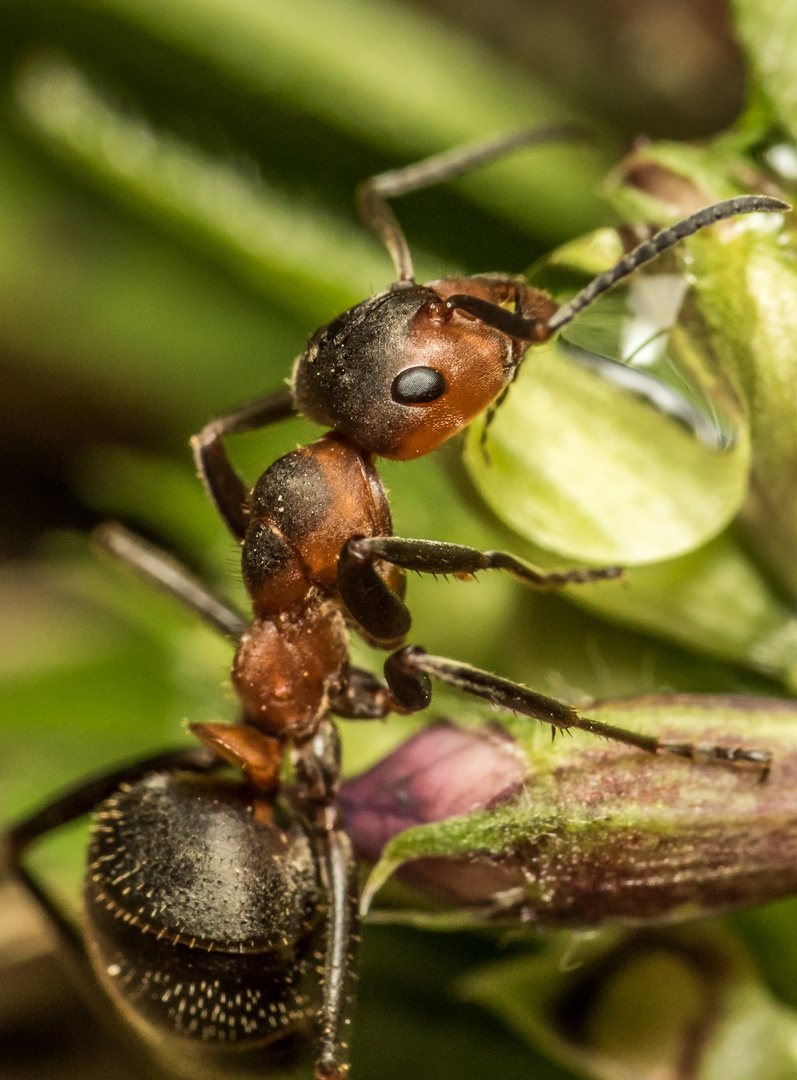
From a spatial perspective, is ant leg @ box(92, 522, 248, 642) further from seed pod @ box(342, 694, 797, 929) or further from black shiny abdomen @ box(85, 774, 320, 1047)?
seed pod @ box(342, 694, 797, 929)

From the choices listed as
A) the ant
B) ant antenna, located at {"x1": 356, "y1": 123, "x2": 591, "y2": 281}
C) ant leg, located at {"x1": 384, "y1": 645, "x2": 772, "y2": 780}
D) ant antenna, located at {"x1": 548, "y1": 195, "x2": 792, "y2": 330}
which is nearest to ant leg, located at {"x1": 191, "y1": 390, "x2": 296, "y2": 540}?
the ant

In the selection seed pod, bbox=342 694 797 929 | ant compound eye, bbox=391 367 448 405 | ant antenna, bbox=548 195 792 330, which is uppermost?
ant antenna, bbox=548 195 792 330

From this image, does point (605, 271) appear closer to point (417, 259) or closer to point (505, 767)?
point (505, 767)

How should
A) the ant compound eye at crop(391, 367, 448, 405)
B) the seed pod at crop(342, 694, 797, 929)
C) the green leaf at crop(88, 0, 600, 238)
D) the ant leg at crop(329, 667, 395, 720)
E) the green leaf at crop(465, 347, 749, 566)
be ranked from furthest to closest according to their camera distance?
the green leaf at crop(88, 0, 600, 238), the ant leg at crop(329, 667, 395, 720), the ant compound eye at crop(391, 367, 448, 405), the green leaf at crop(465, 347, 749, 566), the seed pod at crop(342, 694, 797, 929)

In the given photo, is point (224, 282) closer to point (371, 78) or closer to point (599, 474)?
point (371, 78)

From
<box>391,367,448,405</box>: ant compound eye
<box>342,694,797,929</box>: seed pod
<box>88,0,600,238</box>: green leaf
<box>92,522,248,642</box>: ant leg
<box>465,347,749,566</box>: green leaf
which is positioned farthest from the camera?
<box>88,0,600,238</box>: green leaf

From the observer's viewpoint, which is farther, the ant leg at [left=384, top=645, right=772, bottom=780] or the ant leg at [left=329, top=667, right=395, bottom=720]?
the ant leg at [left=329, top=667, right=395, bottom=720]

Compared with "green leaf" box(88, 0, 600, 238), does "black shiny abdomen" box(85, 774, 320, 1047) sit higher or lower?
lower
